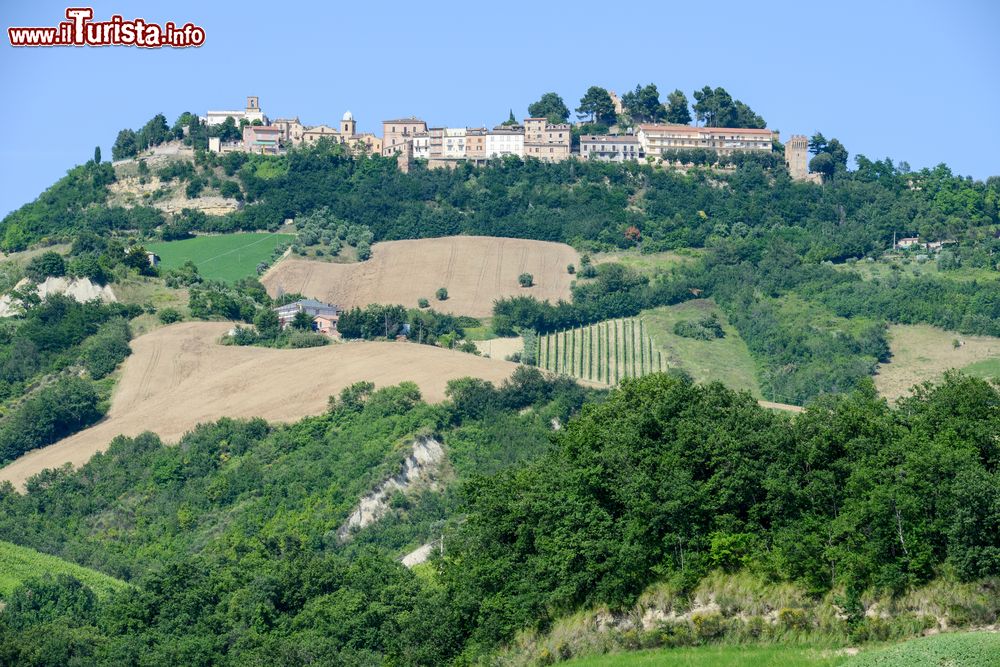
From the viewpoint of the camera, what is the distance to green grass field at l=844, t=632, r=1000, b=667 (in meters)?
39.8

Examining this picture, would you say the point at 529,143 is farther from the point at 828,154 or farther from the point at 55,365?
the point at 55,365

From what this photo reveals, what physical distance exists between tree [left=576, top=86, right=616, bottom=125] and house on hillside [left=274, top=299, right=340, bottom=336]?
5861cm

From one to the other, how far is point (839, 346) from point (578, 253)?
3404cm

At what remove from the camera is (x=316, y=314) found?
137 meters

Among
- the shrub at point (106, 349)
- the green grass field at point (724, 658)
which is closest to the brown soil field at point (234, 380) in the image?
the shrub at point (106, 349)

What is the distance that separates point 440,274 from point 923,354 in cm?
4182

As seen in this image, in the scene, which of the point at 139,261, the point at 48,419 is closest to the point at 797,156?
the point at 139,261

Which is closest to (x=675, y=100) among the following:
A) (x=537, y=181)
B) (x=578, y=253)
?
(x=537, y=181)

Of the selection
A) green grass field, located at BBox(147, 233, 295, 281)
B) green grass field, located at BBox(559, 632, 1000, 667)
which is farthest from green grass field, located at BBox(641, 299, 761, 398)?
green grass field, located at BBox(559, 632, 1000, 667)

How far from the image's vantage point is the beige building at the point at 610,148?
18196cm

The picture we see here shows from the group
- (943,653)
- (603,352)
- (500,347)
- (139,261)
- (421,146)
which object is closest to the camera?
(943,653)

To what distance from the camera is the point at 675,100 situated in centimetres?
19138

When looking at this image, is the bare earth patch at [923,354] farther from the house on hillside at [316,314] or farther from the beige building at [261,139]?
the beige building at [261,139]

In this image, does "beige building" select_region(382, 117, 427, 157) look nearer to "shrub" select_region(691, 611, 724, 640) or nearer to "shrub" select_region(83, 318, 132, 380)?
"shrub" select_region(83, 318, 132, 380)
